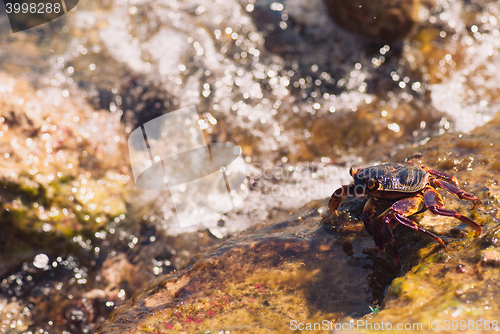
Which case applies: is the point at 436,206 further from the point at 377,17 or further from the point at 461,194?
the point at 377,17

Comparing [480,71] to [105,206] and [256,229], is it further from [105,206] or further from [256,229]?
[105,206]

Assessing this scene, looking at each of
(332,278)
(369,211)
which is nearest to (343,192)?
(369,211)

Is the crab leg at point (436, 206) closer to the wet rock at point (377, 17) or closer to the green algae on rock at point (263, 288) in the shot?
the green algae on rock at point (263, 288)

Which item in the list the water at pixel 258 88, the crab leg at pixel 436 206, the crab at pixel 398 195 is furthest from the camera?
the water at pixel 258 88

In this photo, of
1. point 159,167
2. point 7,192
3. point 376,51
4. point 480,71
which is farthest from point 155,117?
point 480,71

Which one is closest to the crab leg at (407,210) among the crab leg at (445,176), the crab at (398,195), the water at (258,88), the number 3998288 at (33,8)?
the crab at (398,195)

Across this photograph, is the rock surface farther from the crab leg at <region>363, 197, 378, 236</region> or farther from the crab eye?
the crab eye

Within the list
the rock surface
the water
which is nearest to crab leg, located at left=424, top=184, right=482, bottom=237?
the rock surface
